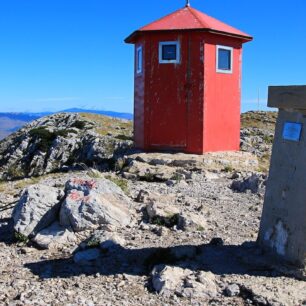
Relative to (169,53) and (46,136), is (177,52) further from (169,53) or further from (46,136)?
(46,136)

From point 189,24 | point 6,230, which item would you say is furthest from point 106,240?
point 189,24

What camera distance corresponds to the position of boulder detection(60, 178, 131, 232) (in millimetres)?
7346

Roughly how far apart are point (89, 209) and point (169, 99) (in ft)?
22.8

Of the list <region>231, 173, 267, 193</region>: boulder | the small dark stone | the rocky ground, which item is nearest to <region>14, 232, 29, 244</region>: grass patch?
the rocky ground

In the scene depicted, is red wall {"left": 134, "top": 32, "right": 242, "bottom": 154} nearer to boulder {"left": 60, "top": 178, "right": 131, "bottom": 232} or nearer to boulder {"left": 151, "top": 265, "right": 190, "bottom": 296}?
boulder {"left": 60, "top": 178, "right": 131, "bottom": 232}

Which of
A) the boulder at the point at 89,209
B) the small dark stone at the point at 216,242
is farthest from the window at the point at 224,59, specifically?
the small dark stone at the point at 216,242

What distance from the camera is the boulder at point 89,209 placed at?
7.35 metres

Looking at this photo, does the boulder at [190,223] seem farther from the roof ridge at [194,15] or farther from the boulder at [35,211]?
the roof ridge at [194,15]

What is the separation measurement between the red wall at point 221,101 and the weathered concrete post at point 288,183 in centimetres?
772

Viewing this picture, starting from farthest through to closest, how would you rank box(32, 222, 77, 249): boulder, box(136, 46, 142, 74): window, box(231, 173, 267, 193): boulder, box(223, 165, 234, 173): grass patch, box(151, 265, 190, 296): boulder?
box(136, 46, 142, 74): window
box(223, 165, 234, 173): grass patch
box(231, 173, 267, 193): boulder
box(32, 222, 77, 249): boulder
box(151, 265, 190, 296): boulder

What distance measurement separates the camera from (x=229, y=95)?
47.2 feet

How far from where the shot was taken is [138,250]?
6.50 metres

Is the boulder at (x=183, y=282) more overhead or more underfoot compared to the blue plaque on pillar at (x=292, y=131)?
more underfoot

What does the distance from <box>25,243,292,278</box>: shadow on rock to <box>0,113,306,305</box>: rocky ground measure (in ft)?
0.04
